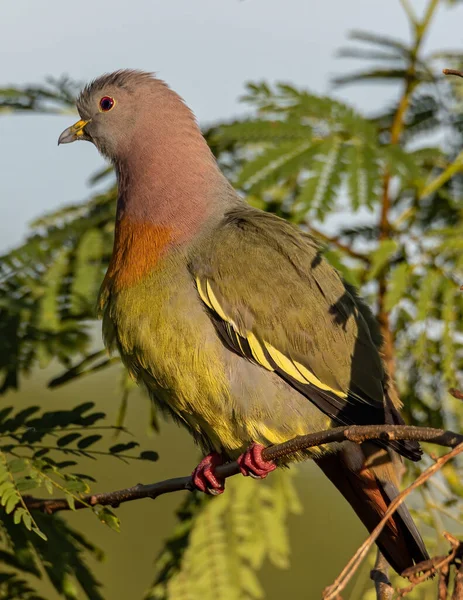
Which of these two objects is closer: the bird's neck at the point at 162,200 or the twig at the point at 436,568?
the twig at the point at 436,568

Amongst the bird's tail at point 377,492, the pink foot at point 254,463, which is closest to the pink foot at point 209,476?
the pink foot at point 254,463

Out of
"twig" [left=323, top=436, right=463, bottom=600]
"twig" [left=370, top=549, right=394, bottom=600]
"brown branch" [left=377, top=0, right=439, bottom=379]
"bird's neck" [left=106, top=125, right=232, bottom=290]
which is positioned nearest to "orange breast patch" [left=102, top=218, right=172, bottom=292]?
"bird's neck" [left=106, top=125, right=232, bottom=290]

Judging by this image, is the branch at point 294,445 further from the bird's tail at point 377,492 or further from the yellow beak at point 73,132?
the yellow beak at point 73,132

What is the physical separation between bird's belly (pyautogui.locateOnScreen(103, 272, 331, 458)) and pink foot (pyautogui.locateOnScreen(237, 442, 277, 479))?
0.07 m

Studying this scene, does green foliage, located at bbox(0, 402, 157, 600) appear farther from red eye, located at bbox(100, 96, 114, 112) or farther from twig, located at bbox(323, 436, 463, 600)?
red eye, located at bbox(100, 96, 114, 112)

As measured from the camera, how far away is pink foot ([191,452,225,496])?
3.91 meters

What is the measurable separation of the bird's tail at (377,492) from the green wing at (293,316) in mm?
212

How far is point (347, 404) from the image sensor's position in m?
3.71

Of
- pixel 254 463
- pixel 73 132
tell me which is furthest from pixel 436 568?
pixel 73 132

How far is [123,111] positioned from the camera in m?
4.56

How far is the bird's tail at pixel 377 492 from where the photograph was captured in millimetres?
3732

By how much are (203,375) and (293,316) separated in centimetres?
47

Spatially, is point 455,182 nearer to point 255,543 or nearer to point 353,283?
point 353,283

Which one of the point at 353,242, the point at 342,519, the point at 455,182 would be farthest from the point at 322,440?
the point at 342,519
